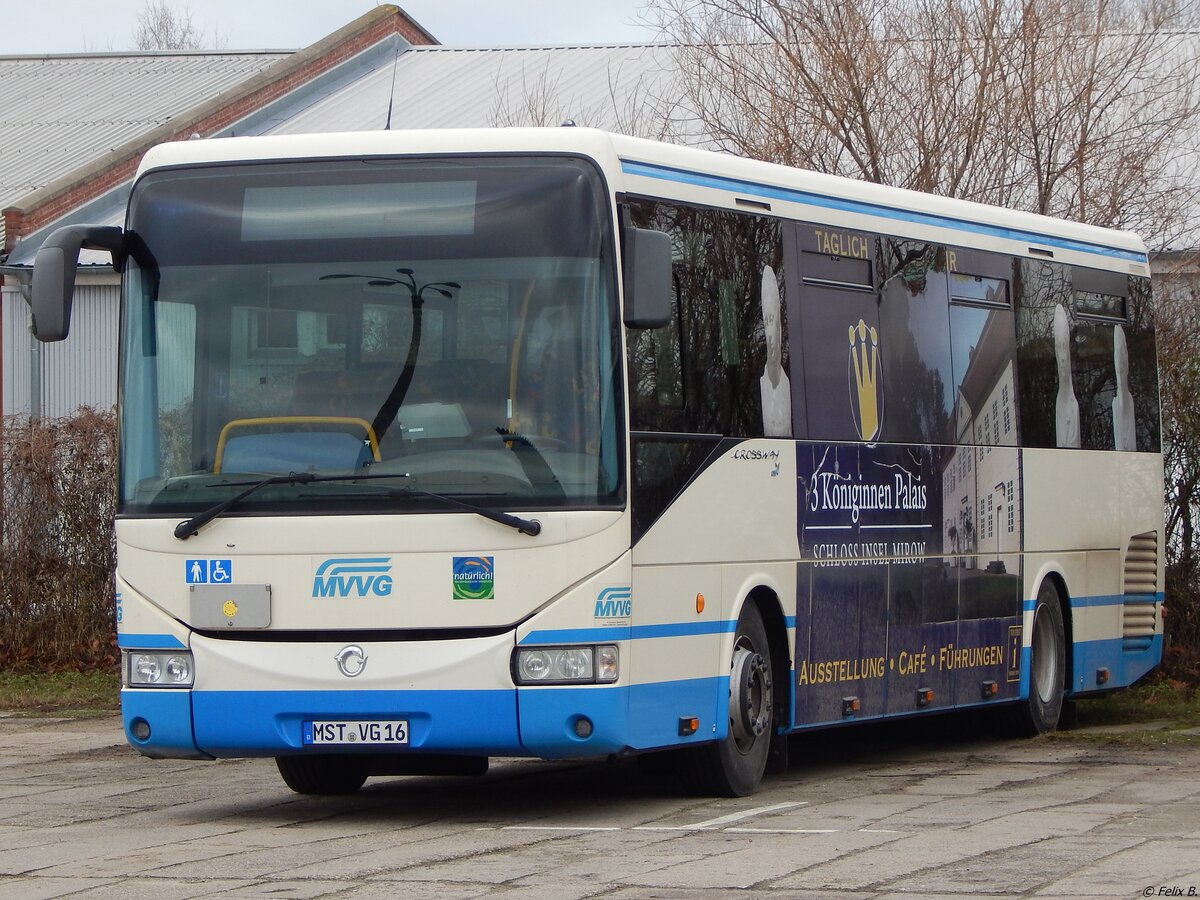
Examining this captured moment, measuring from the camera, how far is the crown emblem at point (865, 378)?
1291 centimetres

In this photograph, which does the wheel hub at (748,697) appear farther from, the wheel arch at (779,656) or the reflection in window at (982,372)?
the reflection in window at (982,372)

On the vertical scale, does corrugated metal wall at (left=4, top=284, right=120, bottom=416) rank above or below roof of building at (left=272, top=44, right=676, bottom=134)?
below

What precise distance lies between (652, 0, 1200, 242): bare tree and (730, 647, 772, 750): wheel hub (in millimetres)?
10515

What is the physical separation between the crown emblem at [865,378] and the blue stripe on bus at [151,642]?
14.4ft

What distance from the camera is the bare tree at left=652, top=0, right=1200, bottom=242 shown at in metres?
21.4

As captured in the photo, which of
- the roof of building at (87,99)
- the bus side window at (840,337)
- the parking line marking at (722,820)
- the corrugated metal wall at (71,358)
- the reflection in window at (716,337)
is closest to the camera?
the parking line marking at (722,820)

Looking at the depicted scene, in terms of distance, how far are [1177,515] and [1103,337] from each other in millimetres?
2639

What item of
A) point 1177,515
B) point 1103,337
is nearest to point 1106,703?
point 1177,515

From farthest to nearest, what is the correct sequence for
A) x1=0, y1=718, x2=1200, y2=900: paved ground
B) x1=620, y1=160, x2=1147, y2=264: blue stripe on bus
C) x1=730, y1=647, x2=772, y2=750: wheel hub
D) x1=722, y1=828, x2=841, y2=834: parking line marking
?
1. x1=730, y1=647, x2=772, y2=750: wheel hub
2. x1=620, y1=160, x2=1147, y2=264: blue stripe on bus
3. x1=722, y1=828, x2=841, y2=834: parking line marking
4. x1=0, y1=718, x2=1200, y2=900: paved ground

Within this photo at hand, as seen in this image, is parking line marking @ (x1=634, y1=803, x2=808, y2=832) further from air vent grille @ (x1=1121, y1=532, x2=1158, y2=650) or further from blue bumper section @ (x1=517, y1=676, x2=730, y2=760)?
air vent grille @ (x1=1121, y1=532, x2=1158, y2=650)

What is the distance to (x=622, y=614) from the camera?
10312 mm

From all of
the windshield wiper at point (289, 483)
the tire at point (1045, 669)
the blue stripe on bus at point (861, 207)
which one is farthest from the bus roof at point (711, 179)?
the tire at point (1045, 669)

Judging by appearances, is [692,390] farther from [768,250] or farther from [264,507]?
[264,507]

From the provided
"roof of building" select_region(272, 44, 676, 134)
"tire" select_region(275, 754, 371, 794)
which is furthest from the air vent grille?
"roof of building" select_region(272, 44, 676, 134)
